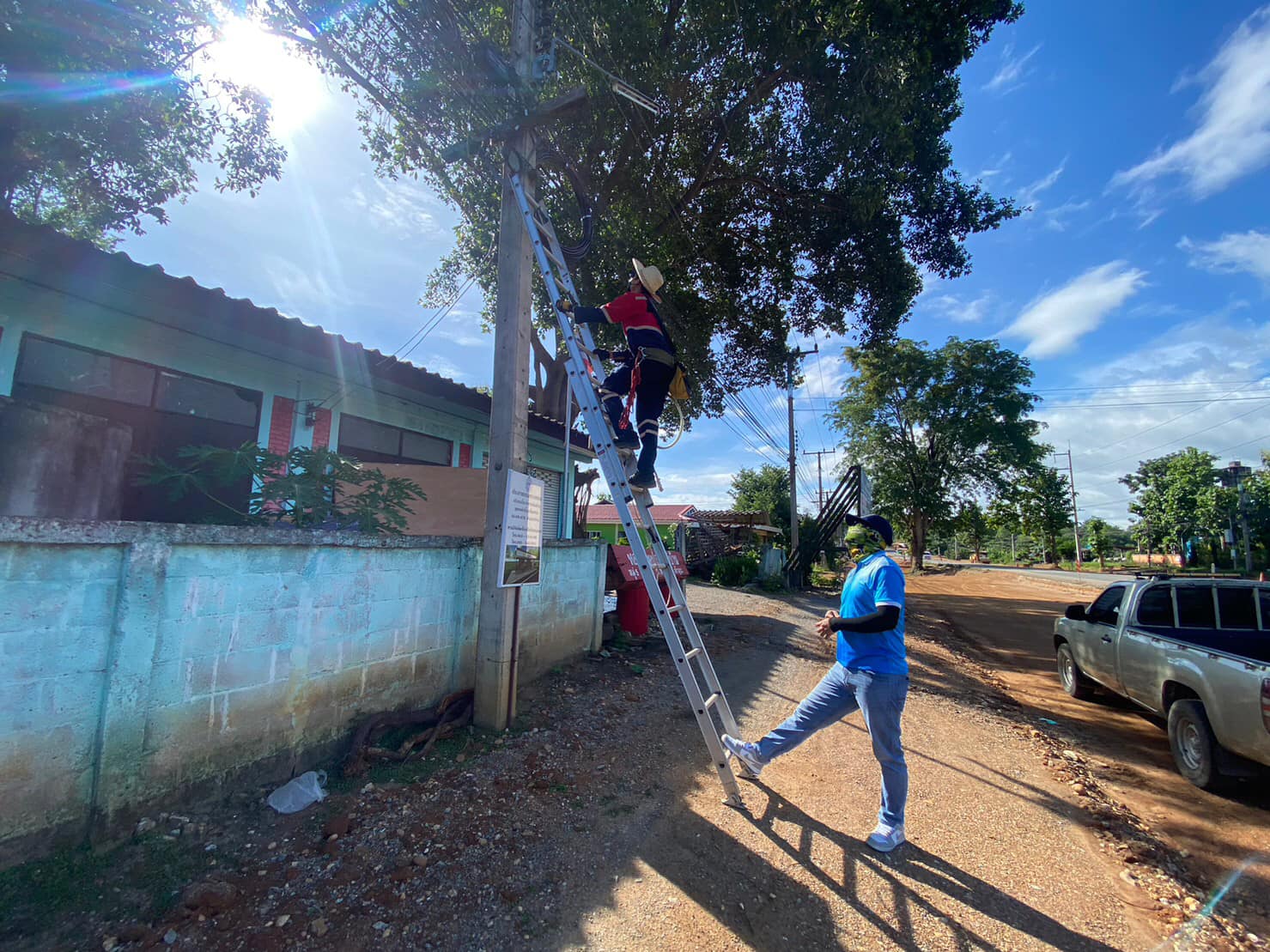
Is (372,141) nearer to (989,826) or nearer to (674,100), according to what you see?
(674,100)

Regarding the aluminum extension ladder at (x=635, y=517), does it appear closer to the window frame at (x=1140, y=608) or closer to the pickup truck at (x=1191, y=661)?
the pickup truck at (x=1191, y=661)

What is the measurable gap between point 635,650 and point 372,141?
8.51m

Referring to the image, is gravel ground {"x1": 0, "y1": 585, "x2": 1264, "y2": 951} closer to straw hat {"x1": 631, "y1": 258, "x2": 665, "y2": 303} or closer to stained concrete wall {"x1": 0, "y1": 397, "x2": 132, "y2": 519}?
stained concrete wall {"x1": 0, "y1": 397, "x2": 132, "y2": 519}

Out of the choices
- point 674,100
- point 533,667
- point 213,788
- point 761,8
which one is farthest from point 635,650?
point 761,8

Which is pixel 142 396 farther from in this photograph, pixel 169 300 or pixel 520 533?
pixel 520 533

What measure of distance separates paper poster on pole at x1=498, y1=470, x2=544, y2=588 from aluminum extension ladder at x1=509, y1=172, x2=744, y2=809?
0.77m

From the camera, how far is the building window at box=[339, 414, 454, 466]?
7945 mm

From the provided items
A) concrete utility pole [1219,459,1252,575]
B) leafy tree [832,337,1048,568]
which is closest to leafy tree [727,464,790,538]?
leafy tree [832,337,1048,568]

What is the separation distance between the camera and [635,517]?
4258 millimetres

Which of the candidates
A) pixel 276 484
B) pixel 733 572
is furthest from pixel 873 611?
pixel 733 572

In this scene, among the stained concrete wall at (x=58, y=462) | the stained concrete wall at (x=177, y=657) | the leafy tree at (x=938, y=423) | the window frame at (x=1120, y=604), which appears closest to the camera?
the stained concrete wall at (x=177, y=657)

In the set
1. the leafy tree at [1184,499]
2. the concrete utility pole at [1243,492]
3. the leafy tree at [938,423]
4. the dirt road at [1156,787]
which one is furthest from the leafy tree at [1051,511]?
the dirt road at [1156,787]

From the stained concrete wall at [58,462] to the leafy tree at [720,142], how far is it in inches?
153

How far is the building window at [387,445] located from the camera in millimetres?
7945
